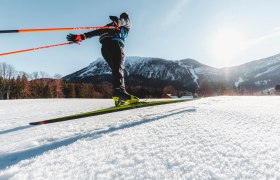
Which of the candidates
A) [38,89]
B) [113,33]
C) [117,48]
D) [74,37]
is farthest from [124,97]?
[38,89]

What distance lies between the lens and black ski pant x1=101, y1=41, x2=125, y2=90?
4.55m

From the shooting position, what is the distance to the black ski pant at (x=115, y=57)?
4.55 m

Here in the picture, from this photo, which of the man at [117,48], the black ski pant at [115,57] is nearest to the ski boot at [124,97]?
the man at [117,48]

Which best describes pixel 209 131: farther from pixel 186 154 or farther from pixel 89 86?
pixel 89 86

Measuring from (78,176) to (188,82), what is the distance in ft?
603

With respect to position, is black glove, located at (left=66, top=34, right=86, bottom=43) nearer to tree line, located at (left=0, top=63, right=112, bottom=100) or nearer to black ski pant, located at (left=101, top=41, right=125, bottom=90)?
black ski pant, located at (left=101, top=41, right=125, bottom=90)

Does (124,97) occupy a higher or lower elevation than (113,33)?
lower

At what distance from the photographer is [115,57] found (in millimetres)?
4578

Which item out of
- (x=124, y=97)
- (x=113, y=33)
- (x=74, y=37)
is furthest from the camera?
(x=124, y=97)

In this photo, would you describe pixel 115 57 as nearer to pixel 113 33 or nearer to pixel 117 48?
pixel 117 48

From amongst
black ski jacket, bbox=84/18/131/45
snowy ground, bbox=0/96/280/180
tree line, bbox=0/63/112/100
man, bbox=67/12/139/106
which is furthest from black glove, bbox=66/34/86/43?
tree line, bbox=0/63/112/100

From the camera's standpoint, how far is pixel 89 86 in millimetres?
82312

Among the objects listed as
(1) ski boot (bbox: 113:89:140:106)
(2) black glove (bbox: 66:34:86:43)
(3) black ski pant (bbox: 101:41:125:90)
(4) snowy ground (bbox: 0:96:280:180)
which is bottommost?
(4) snowy ground (bbox: 0:96:280:180)

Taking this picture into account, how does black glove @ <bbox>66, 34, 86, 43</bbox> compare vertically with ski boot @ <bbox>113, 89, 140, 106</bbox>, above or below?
above
